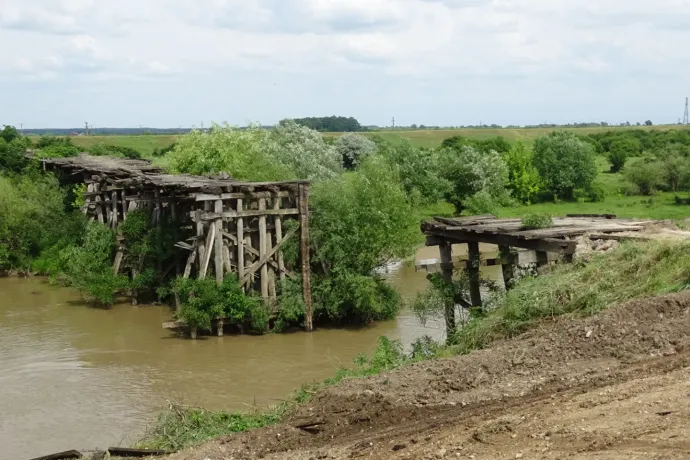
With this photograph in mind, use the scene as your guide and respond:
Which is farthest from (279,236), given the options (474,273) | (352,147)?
(352,147)

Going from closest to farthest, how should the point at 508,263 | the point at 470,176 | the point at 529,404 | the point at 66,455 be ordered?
1. the point at 529,404
2. the point at 66,455
3. the point at 508,263
4. the point at 470,176

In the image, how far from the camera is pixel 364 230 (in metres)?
21.1

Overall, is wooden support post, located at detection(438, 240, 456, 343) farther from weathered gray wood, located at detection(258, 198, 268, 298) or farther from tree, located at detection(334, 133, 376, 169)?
tree, located at detection(334, 133, 376, 169)

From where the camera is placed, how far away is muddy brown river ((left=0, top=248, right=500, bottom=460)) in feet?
46.1

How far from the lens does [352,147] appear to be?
156 ft

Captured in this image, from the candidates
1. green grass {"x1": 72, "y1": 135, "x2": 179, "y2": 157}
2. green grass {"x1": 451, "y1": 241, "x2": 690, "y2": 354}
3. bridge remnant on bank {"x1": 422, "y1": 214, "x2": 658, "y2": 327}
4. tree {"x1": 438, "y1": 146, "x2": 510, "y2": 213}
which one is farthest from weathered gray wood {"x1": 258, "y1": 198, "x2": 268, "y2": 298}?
green grass {"x1": 72, "y1": 135, "x2": 179, "y2": 157}

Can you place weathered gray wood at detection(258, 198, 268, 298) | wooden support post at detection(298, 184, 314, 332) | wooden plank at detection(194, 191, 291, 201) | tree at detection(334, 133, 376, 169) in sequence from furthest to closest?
tree at detection(334, 133, 376, 169) → wooden support post at detection(298, 184, 314, 332) → weathered gray wood at detection(258, 198, 268, 298) → wooden plank at detection(194, 191, 291, 201)

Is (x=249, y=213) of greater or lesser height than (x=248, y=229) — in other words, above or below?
above

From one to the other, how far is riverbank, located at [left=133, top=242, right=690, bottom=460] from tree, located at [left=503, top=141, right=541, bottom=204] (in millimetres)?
34444

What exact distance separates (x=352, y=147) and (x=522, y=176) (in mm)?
9161

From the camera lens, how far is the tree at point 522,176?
45656 millimetres

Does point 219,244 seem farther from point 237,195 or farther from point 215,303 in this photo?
point 215,303

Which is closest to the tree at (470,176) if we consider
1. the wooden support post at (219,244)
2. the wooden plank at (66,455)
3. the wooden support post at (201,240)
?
the wooden support post at (201,240)

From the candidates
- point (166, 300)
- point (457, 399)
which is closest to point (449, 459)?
point (457, 399)
